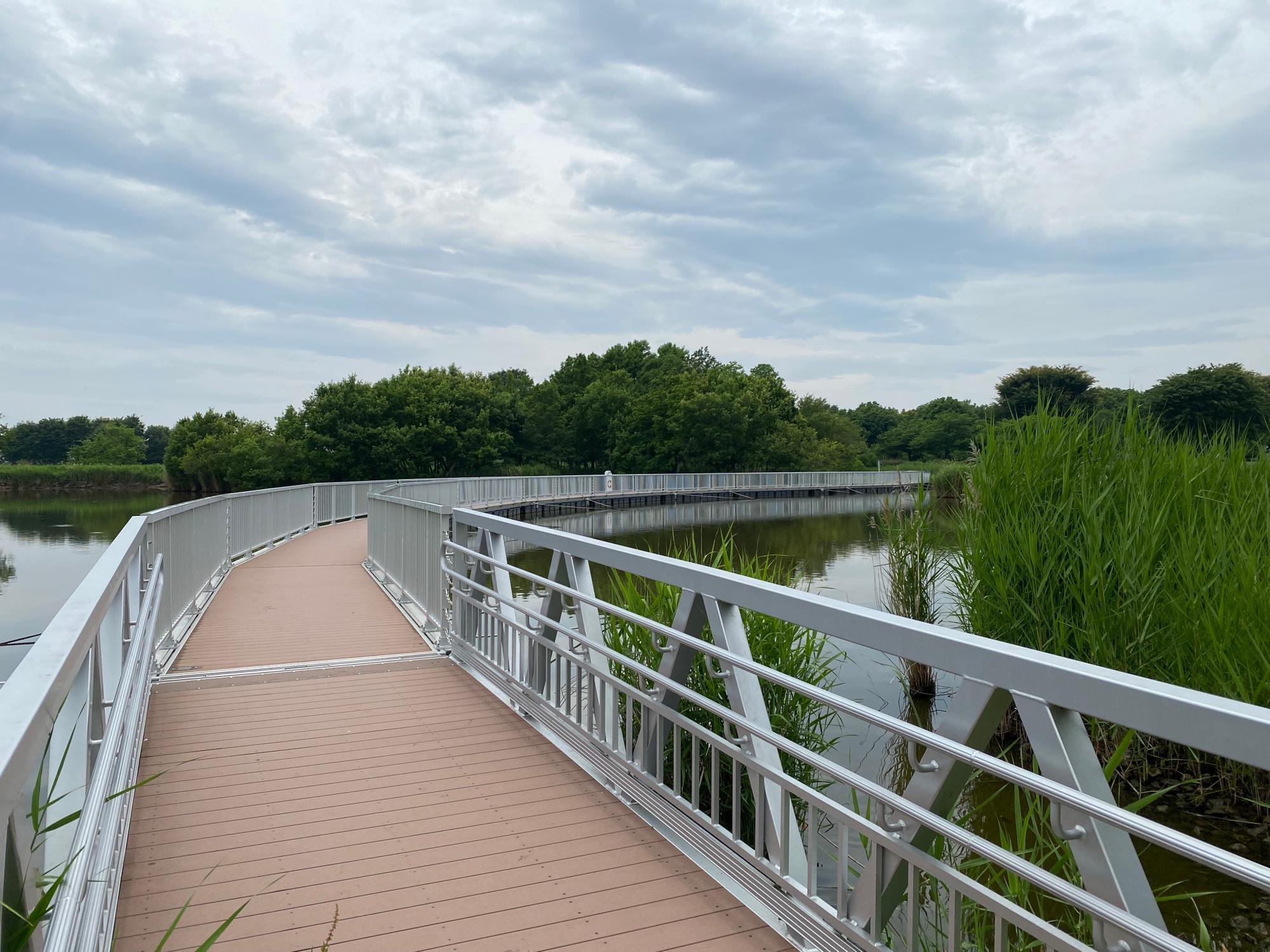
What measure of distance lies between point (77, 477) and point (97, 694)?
8172 centimetres

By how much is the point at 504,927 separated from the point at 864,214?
3839 centimetres

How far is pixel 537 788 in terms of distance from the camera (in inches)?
163

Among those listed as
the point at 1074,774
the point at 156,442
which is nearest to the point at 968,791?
the point at 1074,774

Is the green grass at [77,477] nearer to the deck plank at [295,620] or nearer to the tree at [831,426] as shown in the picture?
the tree at [831,426]

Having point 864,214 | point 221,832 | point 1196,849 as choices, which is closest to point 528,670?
point 221,832

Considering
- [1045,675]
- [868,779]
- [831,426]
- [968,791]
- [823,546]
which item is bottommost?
[823,546]

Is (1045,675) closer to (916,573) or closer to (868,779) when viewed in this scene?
(868,779)

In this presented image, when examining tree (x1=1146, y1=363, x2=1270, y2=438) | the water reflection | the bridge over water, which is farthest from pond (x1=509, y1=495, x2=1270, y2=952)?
tree (x1=1146, y1=363, x2=1270, y2=438)

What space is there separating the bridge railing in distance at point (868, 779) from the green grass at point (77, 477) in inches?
3110

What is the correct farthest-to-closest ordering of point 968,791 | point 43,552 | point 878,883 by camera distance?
point 43,552
point 968,791
point 878,883

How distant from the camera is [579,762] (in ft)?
14.5

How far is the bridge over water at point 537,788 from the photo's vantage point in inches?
69.9

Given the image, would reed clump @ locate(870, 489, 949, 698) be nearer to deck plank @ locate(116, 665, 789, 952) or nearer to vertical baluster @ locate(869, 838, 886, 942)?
deck plank @ locate(116, 665, 789, 952)

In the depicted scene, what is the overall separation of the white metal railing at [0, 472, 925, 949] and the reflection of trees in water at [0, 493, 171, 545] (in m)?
18.3
